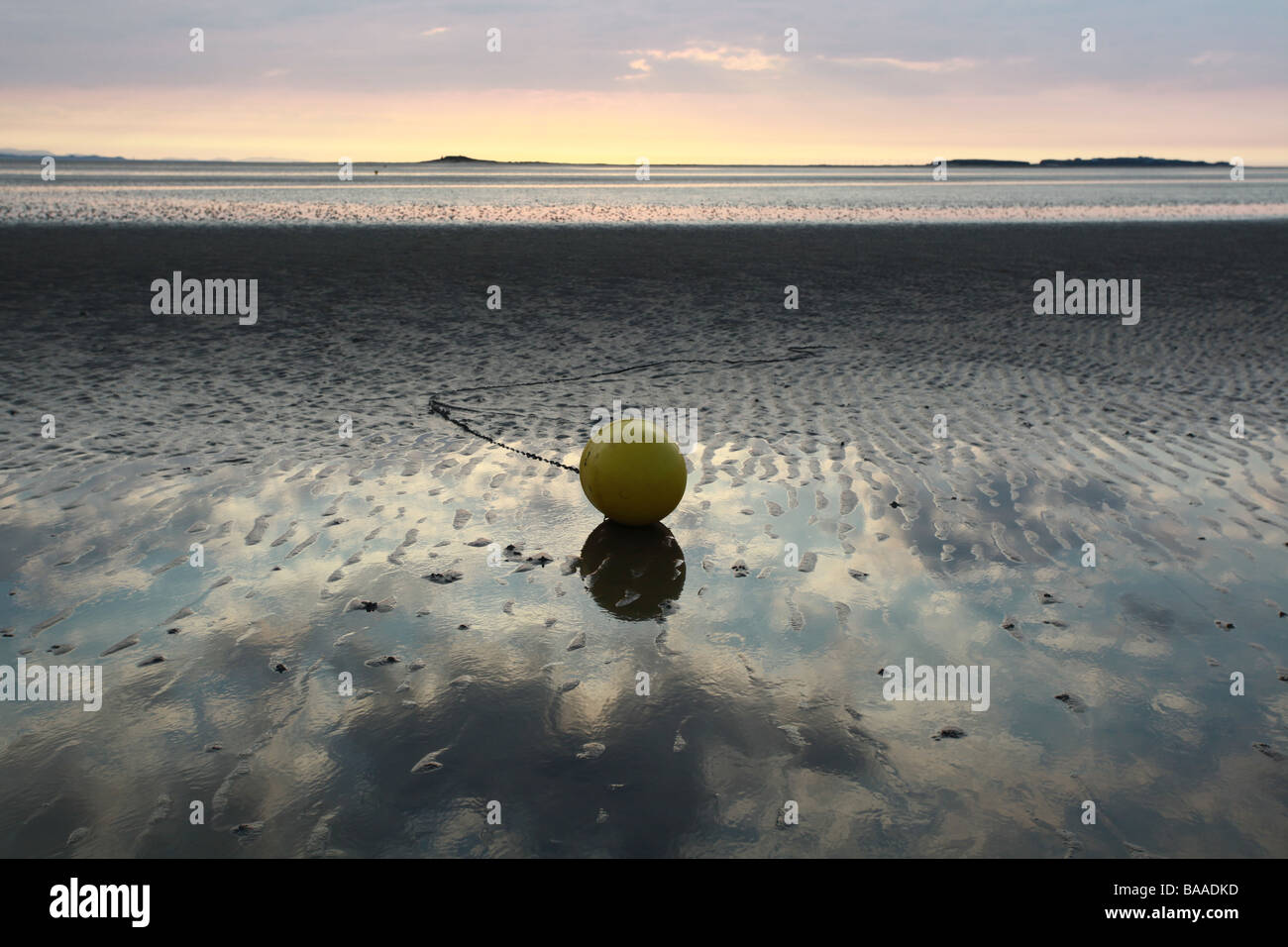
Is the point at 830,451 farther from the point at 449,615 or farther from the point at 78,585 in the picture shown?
the point at 78,585

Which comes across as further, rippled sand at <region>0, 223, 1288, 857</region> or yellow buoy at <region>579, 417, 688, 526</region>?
yellow buoy at <region>579, 417, 688, 526</region>

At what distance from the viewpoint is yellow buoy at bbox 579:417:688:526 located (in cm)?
748

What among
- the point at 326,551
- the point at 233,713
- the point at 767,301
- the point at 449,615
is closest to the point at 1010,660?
the point at 449,615

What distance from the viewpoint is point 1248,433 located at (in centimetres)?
1069

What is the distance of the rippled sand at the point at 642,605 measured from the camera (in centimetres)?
433

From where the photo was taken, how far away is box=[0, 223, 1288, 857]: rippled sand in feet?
14.2

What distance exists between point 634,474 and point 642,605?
1359mm

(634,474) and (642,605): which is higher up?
(634,474)

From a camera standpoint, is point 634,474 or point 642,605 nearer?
point 642,605

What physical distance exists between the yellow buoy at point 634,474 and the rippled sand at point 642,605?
28 centimetres

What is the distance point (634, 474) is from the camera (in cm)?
745

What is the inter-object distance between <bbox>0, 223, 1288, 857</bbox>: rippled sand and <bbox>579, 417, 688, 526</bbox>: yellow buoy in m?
0.28

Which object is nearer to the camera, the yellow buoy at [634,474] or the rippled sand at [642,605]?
the rippled sand at [642,605]

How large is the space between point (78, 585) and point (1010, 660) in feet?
21.1
